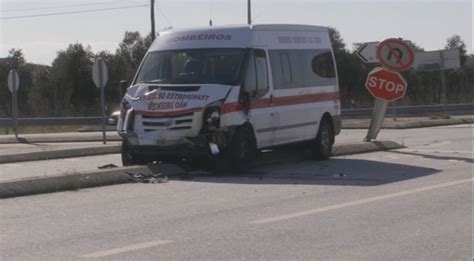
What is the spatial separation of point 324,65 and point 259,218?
327 inches

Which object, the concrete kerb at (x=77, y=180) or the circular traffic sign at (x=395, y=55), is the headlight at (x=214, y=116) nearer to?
the concrete kerb at (x=77, y=180)

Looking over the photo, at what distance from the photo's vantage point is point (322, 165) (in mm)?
15898

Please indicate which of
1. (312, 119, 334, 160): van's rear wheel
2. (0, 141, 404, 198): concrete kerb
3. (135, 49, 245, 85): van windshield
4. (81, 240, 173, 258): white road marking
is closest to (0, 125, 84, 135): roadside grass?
(312, 119, 334, 160): van's rear wheel

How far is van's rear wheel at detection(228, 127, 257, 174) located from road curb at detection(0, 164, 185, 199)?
86cm

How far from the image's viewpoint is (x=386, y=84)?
63.7ft

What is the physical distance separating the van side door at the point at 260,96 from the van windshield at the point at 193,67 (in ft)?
0.92

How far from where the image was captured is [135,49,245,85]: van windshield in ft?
47.3

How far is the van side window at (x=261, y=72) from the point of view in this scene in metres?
14.9

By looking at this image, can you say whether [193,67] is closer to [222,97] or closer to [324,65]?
[222,97]

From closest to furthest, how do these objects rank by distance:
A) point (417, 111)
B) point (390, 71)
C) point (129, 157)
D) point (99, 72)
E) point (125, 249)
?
point (125, 249), point (129, 157), point (390, 71), point (99, 72), point (417, 111)

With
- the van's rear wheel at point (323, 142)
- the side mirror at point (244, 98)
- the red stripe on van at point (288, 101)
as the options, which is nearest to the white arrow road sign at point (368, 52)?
the red stripe on van at point (288, 101)

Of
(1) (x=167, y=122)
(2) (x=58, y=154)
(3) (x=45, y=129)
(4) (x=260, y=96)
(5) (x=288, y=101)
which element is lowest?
(3) (x=45, y=129)

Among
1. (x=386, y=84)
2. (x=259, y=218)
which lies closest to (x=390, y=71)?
(x=386, y=84)

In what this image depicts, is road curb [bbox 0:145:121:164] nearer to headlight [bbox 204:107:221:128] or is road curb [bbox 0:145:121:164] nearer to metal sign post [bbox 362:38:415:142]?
metal sign post [bbox 362:38:415:142]
